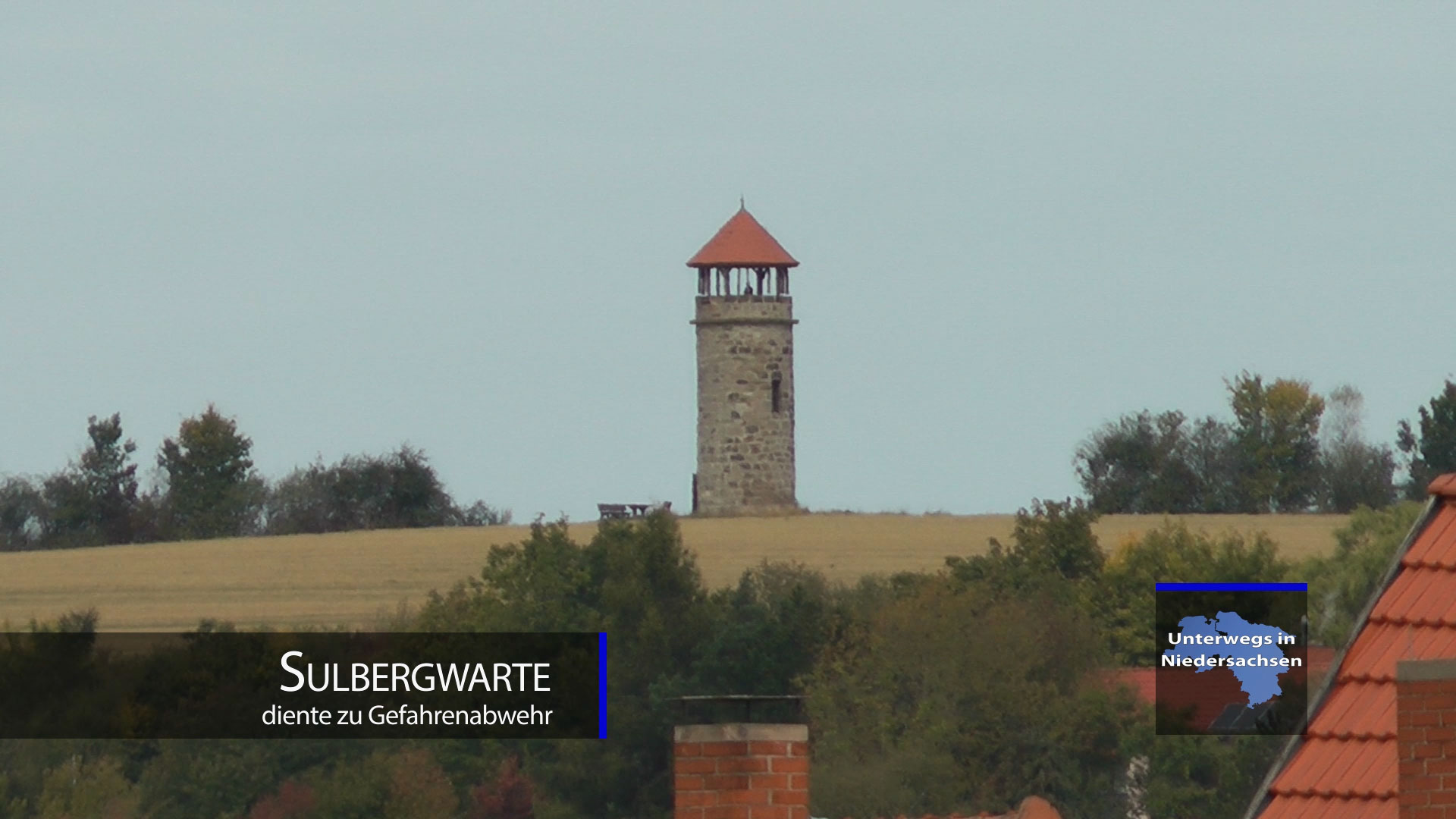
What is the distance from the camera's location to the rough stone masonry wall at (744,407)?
65125mm

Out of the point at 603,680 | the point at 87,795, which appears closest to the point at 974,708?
the point at 603,680

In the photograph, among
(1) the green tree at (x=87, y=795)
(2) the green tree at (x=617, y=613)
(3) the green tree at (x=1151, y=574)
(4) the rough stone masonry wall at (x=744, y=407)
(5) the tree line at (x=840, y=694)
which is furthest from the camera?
(4) the rough stone masonry wall at (x=744, y=407)

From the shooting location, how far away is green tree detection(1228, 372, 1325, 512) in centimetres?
7525

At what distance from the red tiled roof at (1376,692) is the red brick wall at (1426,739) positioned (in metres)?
0.87

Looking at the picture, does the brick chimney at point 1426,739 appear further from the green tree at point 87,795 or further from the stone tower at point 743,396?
the stone tower at point 743,396

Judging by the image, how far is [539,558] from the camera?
5859 cm

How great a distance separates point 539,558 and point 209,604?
6943mm

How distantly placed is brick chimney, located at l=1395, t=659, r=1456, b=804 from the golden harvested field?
157ft

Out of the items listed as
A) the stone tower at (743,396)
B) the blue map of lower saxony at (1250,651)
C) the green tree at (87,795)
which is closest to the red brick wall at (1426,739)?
the blue map of lower saxony at (1250,651)

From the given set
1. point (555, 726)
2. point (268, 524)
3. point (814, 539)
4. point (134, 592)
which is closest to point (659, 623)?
point (555, 726)

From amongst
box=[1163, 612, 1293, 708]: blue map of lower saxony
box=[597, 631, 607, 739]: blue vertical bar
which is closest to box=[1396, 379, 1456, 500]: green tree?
box=[597, 631, 607, 739]: blue vertical bar

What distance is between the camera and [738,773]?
32.8 feet

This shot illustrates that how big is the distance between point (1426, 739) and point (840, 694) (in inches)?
1659

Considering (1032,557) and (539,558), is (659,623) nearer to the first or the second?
(539,558)
